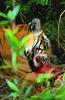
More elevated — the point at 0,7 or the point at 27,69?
the point at 0,7

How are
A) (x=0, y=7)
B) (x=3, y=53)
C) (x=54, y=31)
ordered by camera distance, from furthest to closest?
1. (x=54, y=31)
2. (x=0, y=7)
3. (x=3, y=53)

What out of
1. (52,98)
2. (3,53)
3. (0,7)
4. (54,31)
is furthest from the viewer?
(54,31)

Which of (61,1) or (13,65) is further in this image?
(61,1)

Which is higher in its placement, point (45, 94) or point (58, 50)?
point (45, 94)

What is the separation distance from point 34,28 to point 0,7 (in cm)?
27

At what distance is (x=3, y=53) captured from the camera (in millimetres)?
1985

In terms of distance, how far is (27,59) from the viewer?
2.05 metres

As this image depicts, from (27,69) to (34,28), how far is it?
27cm

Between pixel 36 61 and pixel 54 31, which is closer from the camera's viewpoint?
pixel 36 61

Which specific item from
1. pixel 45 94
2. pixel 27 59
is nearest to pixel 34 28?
pixel 27 59

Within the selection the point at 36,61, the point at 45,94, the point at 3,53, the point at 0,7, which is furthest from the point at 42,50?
the point at 45,94

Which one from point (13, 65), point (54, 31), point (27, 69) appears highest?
point (13, 65)

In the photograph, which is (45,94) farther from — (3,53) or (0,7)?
(0,7)

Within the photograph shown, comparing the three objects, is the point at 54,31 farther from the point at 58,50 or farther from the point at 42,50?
the point at 42,50
